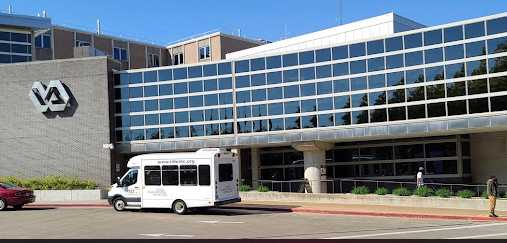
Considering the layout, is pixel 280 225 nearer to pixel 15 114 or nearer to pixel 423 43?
pixel 423 43

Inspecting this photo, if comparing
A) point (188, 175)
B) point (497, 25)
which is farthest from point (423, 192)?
point (188, 175)

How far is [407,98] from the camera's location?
30.5 metres

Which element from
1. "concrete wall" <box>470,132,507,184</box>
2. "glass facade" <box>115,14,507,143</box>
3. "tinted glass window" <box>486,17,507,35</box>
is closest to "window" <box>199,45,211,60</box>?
"glass facade" <box>115,14,507,143</box>

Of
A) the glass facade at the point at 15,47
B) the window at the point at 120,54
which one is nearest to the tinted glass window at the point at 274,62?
the glass facade at the point at 15,47

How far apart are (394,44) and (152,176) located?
1310cm

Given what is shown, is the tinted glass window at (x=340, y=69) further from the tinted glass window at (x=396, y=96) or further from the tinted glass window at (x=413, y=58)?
the tinted glass window at (x=413, y=58)

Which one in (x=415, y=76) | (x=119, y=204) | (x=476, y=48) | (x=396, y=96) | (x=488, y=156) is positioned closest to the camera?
(x=119, y=204)

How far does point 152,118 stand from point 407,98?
549 inches

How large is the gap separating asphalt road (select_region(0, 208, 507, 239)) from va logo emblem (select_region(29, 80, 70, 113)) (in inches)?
450

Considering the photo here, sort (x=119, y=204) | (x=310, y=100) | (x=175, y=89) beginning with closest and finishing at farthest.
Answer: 1. (x=119, y=204)
2. (x=310, y=100)
3. (x=175, y=89)

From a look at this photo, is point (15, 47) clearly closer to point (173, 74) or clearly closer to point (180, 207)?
point (173, 74)

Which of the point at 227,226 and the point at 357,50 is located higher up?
the point at 357,50

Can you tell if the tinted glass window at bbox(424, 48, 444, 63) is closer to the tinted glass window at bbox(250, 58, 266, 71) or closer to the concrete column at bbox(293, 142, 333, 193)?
the concrete column at bbox(293, 142, 333, 193)

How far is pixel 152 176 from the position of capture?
2545 centimetres
